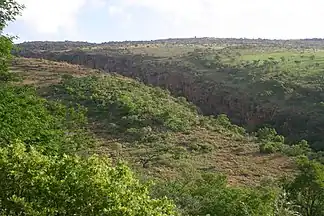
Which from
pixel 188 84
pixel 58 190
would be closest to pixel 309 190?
pixel 58 190

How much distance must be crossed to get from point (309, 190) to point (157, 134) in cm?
1472

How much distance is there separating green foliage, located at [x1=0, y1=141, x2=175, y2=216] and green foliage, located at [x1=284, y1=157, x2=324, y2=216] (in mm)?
12345

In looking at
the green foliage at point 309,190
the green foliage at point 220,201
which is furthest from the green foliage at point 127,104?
the green foliage at point 220,201

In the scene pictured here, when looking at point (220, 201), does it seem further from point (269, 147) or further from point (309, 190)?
point (269, 147)

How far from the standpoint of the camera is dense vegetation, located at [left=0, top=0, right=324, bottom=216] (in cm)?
884

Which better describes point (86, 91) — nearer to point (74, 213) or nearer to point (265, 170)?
point (265, 170)

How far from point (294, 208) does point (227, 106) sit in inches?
1501

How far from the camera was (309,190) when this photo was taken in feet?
67.1

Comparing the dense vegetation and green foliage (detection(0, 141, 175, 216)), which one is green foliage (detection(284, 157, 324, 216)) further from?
green foliage (detection(0, 141, 175, 216))

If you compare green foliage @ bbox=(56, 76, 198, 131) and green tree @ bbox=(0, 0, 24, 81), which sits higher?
green tree @ bbox=(0, 0, 24, 81)

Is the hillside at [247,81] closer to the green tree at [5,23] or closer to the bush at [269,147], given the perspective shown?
the bush at [269,147]

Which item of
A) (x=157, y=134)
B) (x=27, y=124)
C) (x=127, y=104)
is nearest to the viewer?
(x=27, y=124)

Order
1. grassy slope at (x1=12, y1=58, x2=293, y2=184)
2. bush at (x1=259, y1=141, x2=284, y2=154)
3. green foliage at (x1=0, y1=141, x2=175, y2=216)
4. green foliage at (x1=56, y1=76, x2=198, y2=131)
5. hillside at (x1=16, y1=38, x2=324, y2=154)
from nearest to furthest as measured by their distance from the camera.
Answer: green foliage at (x1=0, y1=141, x2=175, y2=216)
grassy slope at (x1=12, y1=58, x2=293, y2=184)
bush at (x1=259, y1=141, x2=284, y2=154)
green foliage at (x1=56, y1=76, x2=198, y2=131)
hillside at (x1=16, y1=38, x2=324, y2=154)

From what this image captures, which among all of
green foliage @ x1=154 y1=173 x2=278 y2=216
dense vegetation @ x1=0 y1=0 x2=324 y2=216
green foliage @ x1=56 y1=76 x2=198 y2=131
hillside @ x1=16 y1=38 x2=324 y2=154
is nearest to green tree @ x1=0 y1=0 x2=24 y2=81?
dense vegetation @ x1=0 y1=0 x2=324 y2=216
